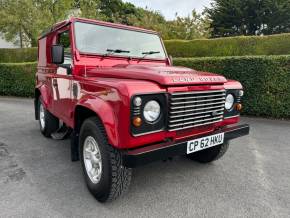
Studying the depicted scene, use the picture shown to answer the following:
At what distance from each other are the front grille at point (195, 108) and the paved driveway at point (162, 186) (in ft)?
2.66

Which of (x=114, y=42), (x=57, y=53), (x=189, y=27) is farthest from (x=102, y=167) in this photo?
(x=189, y=27)

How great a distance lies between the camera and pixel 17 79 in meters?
11.2

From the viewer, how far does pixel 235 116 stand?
10.2 ft

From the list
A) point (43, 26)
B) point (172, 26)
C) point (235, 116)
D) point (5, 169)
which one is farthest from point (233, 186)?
point (43, 26)

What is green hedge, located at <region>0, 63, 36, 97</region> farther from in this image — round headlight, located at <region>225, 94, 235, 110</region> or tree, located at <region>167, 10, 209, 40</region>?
round headlight, located at <region>225, 94, 235, 110</region>

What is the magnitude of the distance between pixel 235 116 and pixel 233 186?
0.83 meters

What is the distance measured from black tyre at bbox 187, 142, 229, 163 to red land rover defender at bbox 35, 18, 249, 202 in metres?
0.02

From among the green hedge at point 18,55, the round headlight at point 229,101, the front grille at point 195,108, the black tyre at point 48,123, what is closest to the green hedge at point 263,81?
the round headlight at point 229,101

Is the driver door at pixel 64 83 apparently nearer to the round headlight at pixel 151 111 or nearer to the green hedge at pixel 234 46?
the round headlight at pixel 151 111

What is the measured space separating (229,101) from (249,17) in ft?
71.6

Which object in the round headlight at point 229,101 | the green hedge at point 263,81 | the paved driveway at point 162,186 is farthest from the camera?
the green hedge at point 263,81

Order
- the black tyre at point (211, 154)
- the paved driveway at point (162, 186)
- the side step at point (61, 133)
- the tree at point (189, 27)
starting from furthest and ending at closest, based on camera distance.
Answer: the tree at point (189, 27) → the side step at point (61, 133) → the black tyre at point (211, 154) → the paved driveway at point (162, 186)

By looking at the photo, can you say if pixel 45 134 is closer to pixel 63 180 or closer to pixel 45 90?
pixel 45 90

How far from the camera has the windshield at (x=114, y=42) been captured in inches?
129
